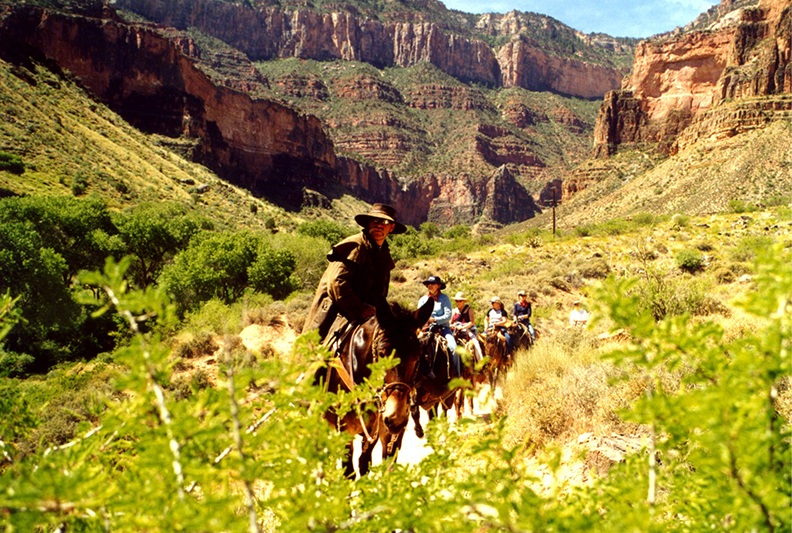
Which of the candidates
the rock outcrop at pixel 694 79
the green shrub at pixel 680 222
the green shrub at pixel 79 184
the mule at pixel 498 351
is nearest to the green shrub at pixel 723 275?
the mule at pixel 498 351

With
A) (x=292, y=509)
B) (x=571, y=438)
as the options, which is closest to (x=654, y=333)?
(x=292, y=509)

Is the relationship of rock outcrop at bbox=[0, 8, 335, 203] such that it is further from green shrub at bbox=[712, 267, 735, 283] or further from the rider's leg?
green shrub at bbox=[712, 267, 735, 283]

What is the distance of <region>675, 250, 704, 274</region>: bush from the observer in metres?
17.8

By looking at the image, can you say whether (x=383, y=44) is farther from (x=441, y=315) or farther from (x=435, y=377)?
(x=435, y=377)

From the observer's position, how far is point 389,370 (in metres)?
3.88

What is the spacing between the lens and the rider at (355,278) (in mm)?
4352

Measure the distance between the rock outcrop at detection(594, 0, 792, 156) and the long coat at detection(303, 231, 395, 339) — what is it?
7097 cm

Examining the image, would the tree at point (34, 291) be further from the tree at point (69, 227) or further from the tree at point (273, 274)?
the tree at point (273, 274)

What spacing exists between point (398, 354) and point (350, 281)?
40.1 inches

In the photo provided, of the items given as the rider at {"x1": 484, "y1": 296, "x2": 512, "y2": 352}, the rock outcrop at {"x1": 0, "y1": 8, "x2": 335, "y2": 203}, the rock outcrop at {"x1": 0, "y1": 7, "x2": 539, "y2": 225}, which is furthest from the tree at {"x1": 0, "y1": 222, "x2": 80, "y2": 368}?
the rock outcrop at {"x1": 0, "y1": 8, "x2": 335, "y2": 203}

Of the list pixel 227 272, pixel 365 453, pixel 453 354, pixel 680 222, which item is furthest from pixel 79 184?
pixel 680 222

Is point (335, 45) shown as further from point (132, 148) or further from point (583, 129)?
point (132, 148)

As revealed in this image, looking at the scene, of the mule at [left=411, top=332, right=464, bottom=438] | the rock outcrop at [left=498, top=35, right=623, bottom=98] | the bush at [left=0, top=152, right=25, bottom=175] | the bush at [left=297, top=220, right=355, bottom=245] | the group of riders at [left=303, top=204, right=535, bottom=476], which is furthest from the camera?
the rock outcrop at [left=498, top=35, right=623, bottom=98]

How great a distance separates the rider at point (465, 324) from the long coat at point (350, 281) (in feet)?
11.3
